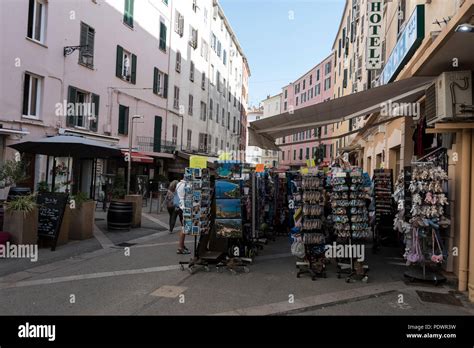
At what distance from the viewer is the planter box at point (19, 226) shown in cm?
756

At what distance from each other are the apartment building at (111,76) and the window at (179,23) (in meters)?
0.07

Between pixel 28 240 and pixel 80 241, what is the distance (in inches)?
65.2

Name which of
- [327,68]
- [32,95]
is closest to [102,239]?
[32,95]

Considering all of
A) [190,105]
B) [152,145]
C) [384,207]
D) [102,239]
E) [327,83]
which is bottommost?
[102,239]

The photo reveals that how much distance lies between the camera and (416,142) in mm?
9008

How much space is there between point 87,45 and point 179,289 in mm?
14170

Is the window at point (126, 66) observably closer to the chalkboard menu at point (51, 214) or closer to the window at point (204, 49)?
the window at point (204, 49)

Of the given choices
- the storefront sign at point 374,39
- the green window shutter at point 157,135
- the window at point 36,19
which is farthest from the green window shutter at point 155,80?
the storefront sign at point 374,39

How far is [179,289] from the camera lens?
600cm

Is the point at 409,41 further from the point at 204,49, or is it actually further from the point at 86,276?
the point at 204,49
